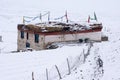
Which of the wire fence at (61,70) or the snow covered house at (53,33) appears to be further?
the snow covered house at (53,33)

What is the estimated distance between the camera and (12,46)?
5041 cm

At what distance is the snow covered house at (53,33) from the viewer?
37.8m

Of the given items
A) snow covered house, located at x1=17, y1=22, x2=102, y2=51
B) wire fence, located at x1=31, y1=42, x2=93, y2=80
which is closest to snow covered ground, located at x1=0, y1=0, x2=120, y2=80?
wire fence, located at x1=31, y1=42, x2=93, y2=80

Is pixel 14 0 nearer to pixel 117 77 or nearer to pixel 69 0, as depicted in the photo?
pixel 69 0

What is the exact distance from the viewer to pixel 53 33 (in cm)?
3794

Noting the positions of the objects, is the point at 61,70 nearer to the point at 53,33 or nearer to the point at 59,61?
the point at 59,61

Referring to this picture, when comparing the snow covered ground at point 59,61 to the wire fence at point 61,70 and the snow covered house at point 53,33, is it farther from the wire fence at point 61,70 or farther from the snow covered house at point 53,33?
the snow covered house at point 53,33

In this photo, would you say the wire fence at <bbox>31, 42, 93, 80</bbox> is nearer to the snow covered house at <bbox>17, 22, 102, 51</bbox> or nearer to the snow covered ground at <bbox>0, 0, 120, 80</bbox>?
the snow covered ground at <bbox>0, 0, 120, 80</bbox>

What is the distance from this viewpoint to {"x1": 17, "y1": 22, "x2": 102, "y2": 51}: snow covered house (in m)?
37.8

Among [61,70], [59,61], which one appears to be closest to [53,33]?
[59,61]

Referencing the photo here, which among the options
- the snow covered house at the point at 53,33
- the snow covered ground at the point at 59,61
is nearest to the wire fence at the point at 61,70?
the snow covered ground at the point at 59,61

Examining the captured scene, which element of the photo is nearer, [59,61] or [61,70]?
[61,70]

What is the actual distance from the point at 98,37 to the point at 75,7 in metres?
66.5

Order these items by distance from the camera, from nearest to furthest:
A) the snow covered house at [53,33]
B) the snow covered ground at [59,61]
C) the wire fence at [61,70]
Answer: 1. the snow covered ground at [59,61]
2. the wire fence at [61,70]
3. the snow covered house at [53,33]
